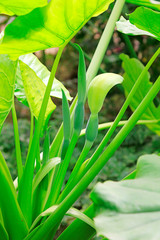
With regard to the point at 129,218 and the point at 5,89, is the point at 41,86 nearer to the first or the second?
the point at 5,89

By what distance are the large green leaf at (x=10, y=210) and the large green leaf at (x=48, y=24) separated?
0.56ft

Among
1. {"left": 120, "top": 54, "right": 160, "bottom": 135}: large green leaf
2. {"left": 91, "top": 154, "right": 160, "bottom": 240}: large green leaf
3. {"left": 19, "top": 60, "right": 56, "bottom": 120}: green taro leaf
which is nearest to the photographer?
{"left": 91, "top": 154, "right": 160, "bottom": 240}: large green leaf

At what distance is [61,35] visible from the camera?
413 millimetres

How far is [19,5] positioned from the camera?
0.44 metres

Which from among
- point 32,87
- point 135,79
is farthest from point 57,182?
point 135,79

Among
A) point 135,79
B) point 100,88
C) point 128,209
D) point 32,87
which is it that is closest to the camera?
point 128,209

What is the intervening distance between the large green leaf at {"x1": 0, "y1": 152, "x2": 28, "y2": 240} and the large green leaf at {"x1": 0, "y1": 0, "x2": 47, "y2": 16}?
8.2 inches

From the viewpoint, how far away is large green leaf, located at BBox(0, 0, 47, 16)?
16.8 inches

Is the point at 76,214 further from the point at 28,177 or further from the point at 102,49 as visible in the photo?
the point at 102,49

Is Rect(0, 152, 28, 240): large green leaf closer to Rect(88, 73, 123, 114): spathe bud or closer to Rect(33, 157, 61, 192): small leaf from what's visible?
Rect(33, 157, 61, 192): small leaf

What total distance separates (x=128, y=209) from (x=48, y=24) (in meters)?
0.23

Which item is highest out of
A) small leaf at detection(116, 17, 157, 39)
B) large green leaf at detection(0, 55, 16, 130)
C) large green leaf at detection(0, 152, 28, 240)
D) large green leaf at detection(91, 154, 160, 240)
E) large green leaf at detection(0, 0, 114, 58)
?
large green leaf at detection(0, 0, 114, 58)

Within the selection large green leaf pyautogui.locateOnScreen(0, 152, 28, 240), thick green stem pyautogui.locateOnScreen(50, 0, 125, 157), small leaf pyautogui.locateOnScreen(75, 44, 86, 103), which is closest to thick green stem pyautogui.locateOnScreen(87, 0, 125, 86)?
thick green stem pyautogui.locateOnScreen(50, 0, 125, 157)

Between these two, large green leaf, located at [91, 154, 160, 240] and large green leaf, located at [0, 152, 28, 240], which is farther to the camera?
large green leaf, located at [0, 152, 28, 240]
